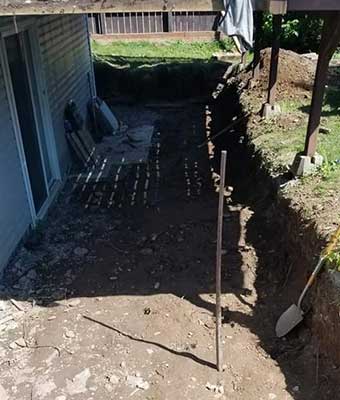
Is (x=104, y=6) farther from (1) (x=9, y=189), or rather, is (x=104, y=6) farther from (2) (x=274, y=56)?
(2) (x=274, y=56)

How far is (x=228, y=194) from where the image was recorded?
293 inches

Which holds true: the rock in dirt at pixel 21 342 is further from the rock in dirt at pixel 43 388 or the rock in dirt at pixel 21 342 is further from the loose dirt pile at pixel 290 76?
the loose dirt pile at pixel 290 76

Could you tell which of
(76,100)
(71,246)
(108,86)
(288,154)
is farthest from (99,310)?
(108,86)

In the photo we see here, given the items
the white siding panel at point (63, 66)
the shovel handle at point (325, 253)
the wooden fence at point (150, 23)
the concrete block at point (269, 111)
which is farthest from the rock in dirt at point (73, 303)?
the wooden fence at point (150, 23)

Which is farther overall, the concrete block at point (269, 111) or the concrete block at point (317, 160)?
the concrete block at point (269, 111)

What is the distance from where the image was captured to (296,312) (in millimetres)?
4090

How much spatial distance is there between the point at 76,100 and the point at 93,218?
3837mm

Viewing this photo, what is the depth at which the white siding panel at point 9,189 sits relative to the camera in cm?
531

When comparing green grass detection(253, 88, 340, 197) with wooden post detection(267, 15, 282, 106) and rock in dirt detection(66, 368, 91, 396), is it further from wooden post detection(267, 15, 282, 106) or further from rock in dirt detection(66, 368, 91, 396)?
rock in dirt detection(66, 368, 91, 396)

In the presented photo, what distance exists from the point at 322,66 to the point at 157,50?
13.3 meters

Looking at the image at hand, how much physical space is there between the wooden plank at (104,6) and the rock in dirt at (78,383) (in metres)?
2.96

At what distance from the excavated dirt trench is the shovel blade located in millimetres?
82

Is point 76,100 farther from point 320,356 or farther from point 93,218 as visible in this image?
point 320,356

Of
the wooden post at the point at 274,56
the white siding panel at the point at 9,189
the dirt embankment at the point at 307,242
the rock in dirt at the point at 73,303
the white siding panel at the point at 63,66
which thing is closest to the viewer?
the dirt embankment at the point at 307,242
